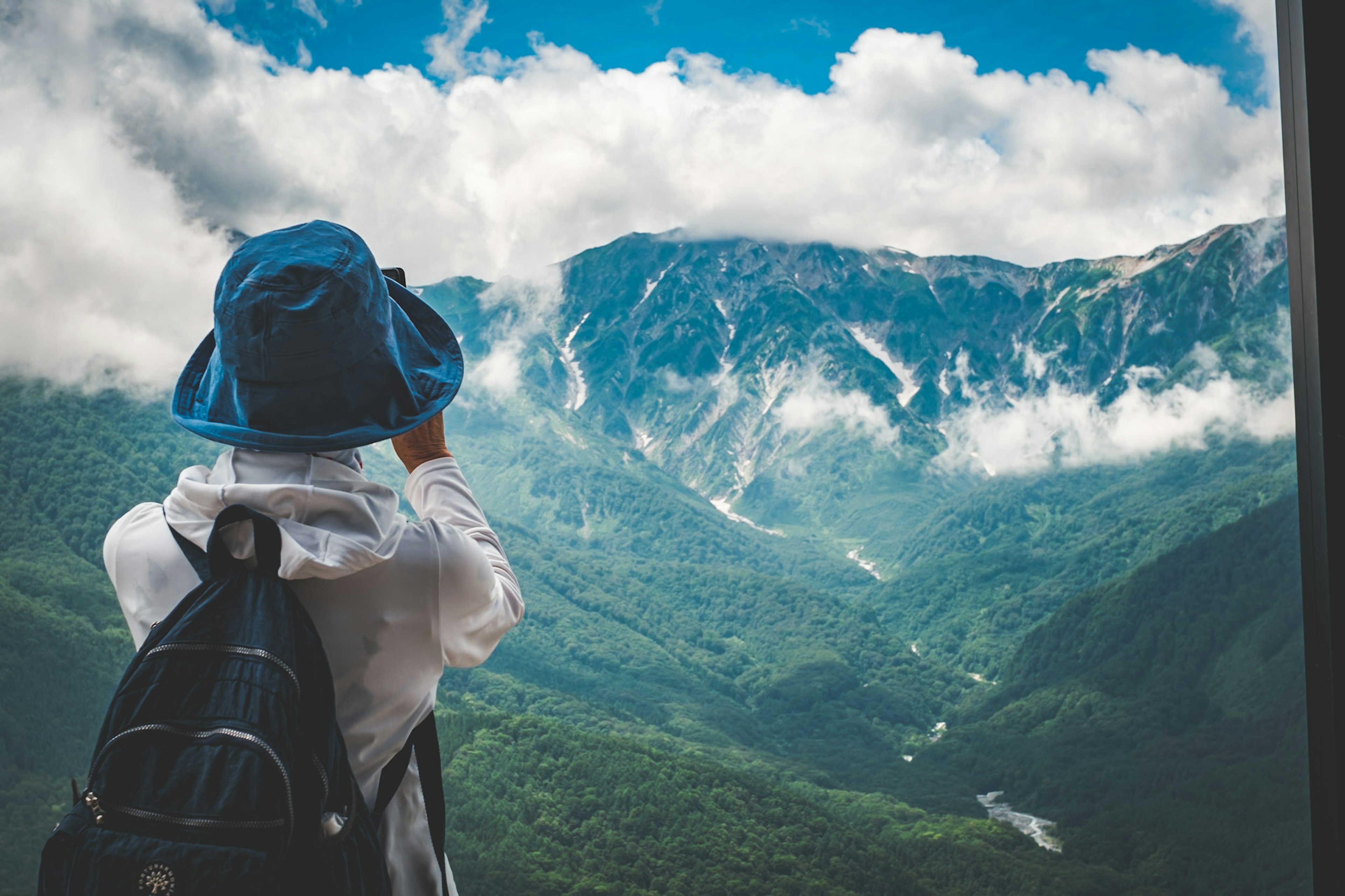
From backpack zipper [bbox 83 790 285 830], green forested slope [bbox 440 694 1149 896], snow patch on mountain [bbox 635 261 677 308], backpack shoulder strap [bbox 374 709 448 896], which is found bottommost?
green forested slope [bbox 440 694 1149 896]

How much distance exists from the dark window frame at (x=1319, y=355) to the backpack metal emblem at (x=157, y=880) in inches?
73.0

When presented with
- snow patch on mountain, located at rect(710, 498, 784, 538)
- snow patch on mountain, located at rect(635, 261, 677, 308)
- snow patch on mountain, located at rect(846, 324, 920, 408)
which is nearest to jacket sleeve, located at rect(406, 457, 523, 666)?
snow patch on mountain, located at rect(710, 498, 784, 538)

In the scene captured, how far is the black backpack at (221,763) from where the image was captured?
643 mm

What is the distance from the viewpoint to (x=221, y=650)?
26.9 inches

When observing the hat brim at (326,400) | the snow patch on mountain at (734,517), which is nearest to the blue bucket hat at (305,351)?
the hat brim at (326,400)

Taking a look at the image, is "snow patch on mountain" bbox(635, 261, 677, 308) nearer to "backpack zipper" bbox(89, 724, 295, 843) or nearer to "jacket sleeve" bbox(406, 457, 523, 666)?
"jacket sleeve" bbox(406, 457, 523, 666)

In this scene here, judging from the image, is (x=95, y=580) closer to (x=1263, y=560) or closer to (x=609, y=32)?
(x=609, y=32)

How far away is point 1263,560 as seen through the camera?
3586 millimetres

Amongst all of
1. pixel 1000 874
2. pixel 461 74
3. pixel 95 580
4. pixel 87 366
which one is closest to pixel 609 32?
pixel 461 74

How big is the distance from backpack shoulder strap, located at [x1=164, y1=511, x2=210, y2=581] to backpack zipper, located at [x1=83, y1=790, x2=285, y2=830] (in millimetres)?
180

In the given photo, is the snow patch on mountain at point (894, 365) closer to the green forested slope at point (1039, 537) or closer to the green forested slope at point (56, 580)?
the green forested slope at point (1039, 537)

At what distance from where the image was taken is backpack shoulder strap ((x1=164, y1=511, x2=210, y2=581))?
746mm

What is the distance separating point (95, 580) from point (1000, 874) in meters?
4.11

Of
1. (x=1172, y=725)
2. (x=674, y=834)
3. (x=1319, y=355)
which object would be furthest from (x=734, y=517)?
(x=1319, y=355)
